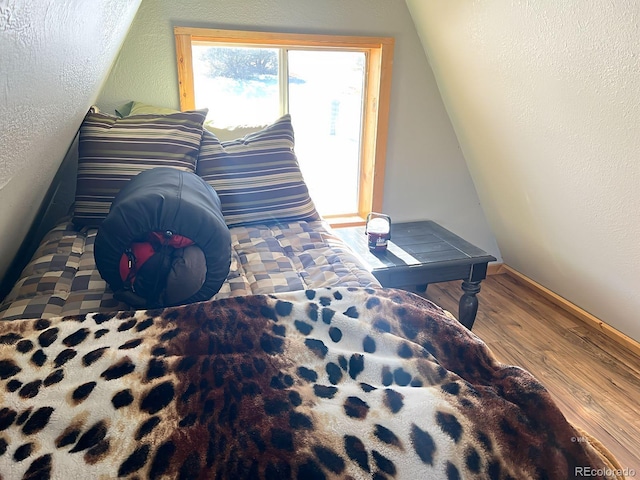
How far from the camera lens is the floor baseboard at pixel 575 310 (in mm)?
2249

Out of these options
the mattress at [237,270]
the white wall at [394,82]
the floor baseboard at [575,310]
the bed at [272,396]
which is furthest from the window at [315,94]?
the bed at [272,396]

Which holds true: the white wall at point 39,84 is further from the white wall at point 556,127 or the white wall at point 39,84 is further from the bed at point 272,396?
the white wall at point 556,127

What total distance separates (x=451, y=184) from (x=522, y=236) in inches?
20.1

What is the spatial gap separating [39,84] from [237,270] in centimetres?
84

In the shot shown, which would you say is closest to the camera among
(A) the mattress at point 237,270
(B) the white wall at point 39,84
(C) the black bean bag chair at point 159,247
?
(B) the white wall at point 39,84

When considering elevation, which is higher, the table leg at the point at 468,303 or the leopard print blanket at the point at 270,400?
the leopard print blanket at the point at 270,400

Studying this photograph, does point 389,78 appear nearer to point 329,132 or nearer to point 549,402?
point 329,132

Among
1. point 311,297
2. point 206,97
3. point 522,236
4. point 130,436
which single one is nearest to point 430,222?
point 522,236

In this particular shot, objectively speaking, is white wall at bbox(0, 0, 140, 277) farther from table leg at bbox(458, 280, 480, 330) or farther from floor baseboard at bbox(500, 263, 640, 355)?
floor baseboard at bbox(500, 263, 640, 355)

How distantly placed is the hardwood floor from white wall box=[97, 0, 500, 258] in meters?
0.48

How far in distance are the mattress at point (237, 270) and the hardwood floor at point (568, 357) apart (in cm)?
105

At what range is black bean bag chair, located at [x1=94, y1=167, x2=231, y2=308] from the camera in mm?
1236

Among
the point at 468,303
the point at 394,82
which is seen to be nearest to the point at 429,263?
the point at 468,303

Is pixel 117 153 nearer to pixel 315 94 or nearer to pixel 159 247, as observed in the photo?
pixel 159 247
